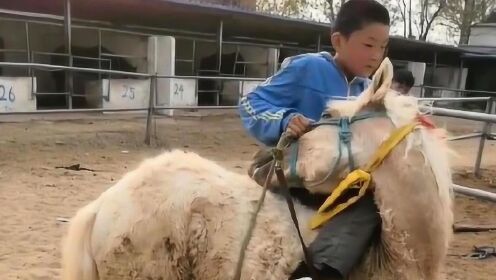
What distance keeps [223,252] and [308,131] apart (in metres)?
0.46

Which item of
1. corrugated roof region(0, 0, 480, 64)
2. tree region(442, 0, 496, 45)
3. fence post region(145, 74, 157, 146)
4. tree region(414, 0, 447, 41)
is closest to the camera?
fence post region(145, 74, 157, 146)

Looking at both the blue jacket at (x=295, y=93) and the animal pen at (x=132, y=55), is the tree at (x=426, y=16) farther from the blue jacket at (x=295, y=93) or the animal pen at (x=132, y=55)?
the blue jacket at (x=295, y=93)

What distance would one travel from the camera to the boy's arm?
202 cm

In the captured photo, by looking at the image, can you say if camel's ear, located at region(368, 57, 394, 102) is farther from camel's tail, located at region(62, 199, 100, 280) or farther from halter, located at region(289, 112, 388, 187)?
camel's tail, located at region(62, 199, 100, 280)

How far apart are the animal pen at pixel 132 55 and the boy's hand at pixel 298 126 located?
22.1 feet

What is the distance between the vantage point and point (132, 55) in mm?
14414

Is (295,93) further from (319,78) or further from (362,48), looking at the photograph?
(362,48)

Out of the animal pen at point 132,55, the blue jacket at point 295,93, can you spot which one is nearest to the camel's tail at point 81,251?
the blue jacket at point 295,93

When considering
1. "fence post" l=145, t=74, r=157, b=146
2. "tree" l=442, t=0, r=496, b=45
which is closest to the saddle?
"fence post" l=145, t=74, r=157, b=146

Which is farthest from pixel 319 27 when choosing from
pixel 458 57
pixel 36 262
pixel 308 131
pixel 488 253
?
pixel 308 131

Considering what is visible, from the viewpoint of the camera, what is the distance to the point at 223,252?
1837 millimetres

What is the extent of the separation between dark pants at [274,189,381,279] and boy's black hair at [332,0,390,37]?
0.58 m

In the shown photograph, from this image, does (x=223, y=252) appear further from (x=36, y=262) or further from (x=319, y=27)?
(x=319, y=27)

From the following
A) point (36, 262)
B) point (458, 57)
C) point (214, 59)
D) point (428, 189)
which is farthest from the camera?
point (458, 57)
